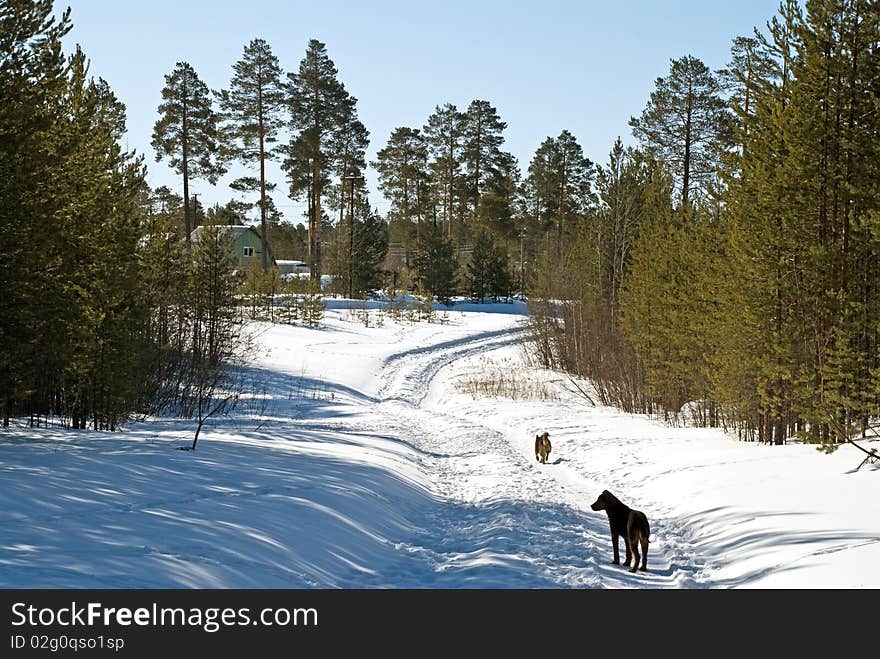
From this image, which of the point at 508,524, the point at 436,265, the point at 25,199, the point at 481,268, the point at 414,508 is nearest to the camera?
the point at 508,524

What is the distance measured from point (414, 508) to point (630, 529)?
3660mm

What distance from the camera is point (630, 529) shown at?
7148 mm

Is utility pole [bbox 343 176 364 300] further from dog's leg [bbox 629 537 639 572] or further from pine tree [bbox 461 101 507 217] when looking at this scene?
dog's leg [bbox 629 537 639 572]

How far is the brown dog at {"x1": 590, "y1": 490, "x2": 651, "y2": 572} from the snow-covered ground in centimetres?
22

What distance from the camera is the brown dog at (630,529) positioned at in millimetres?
7152

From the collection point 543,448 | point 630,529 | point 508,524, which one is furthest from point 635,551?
point 543,448

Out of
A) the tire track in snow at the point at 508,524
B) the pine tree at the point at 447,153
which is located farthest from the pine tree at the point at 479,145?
the tire track in snow at the point at 508,524

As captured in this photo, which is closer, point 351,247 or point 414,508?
point 414,508

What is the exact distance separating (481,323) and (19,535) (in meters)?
47.2

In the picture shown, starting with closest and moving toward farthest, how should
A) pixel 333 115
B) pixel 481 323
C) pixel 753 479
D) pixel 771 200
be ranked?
pixel 753 479 → pixel 771 200 → pixel 481 323 → pixel 333 115

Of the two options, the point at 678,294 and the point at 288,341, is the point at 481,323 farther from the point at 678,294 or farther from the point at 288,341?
the point at 678,294

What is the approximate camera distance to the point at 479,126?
72.1 m

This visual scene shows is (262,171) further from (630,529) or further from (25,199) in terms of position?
(630,529)

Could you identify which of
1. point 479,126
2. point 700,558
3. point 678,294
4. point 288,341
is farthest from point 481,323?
point 700,558
